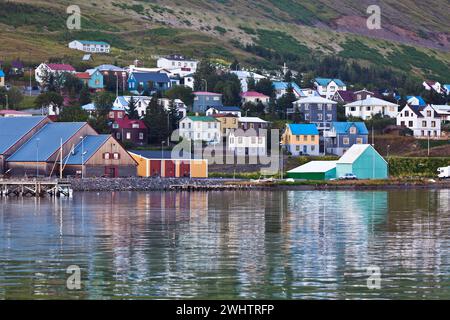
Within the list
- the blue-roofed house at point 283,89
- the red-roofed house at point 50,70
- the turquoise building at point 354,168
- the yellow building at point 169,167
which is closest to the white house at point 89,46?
the red-roofed house at point 50,70

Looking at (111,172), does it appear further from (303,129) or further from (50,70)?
(50,70)

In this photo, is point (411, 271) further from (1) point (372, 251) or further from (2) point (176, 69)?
(2) point (176, 69)

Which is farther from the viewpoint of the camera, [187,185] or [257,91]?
[257,91]

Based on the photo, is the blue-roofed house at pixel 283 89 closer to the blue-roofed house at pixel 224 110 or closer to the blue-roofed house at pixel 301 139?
the blue-roofed house at pixel 224 110

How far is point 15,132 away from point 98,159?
7442 mm

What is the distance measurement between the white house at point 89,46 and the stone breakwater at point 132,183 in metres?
83.8

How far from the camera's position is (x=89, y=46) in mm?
165625

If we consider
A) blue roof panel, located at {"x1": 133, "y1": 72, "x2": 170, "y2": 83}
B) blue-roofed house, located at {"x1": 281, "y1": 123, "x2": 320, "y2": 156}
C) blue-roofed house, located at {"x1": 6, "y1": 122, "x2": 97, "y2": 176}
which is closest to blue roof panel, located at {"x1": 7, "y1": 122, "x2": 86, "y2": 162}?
blue-roofed house, located at {"x1": 6, "y1": 122, "x2": 97, "y2": 176}

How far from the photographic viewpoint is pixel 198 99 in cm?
12425

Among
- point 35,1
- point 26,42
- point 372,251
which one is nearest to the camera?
point 372,251

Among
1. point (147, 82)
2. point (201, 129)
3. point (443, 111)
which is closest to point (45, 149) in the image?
point (201, 129)

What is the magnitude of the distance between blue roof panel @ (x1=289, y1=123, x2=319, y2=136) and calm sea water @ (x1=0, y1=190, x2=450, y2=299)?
43.8m
